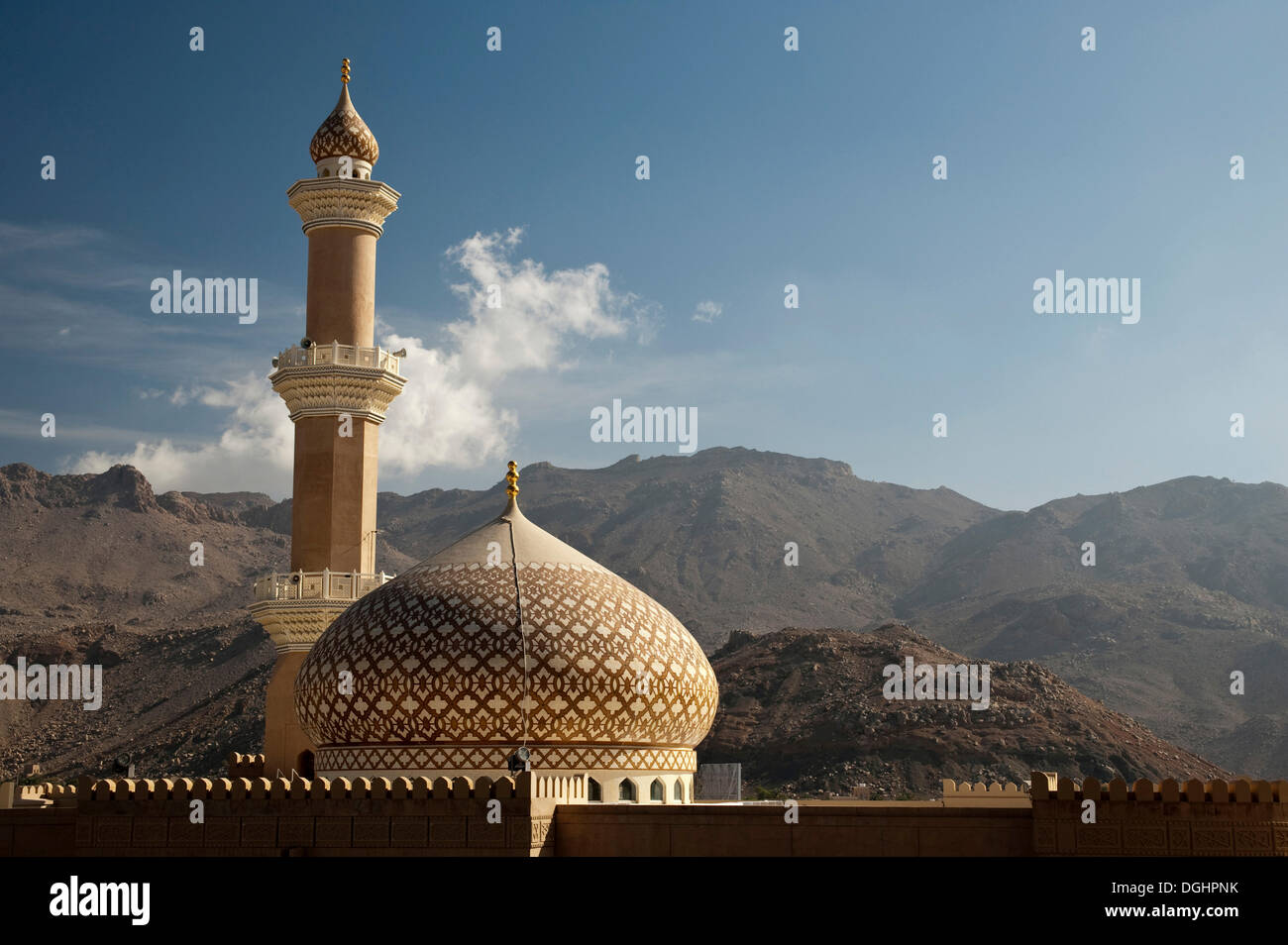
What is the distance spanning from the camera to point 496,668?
15.7 meters

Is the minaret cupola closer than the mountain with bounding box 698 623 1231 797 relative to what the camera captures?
Yes

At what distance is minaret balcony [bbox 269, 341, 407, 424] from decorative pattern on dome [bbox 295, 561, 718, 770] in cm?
439

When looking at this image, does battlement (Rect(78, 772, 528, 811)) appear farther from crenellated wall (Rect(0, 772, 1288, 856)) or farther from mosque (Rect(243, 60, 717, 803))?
mosque (Rect(243, 60, 717, 803))

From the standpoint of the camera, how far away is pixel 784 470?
426ft

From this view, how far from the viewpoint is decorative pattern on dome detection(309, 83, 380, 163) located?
21469 mm

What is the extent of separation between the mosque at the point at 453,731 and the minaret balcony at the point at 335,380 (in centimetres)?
3

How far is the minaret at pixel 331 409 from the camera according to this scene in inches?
787

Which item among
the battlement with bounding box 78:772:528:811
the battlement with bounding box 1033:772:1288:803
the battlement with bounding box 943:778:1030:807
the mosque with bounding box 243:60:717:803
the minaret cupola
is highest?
the minaret cupola

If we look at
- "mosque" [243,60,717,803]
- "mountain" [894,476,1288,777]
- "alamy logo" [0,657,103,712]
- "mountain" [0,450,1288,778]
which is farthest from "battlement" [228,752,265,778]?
"alamy logo" [0,657,103,712]
